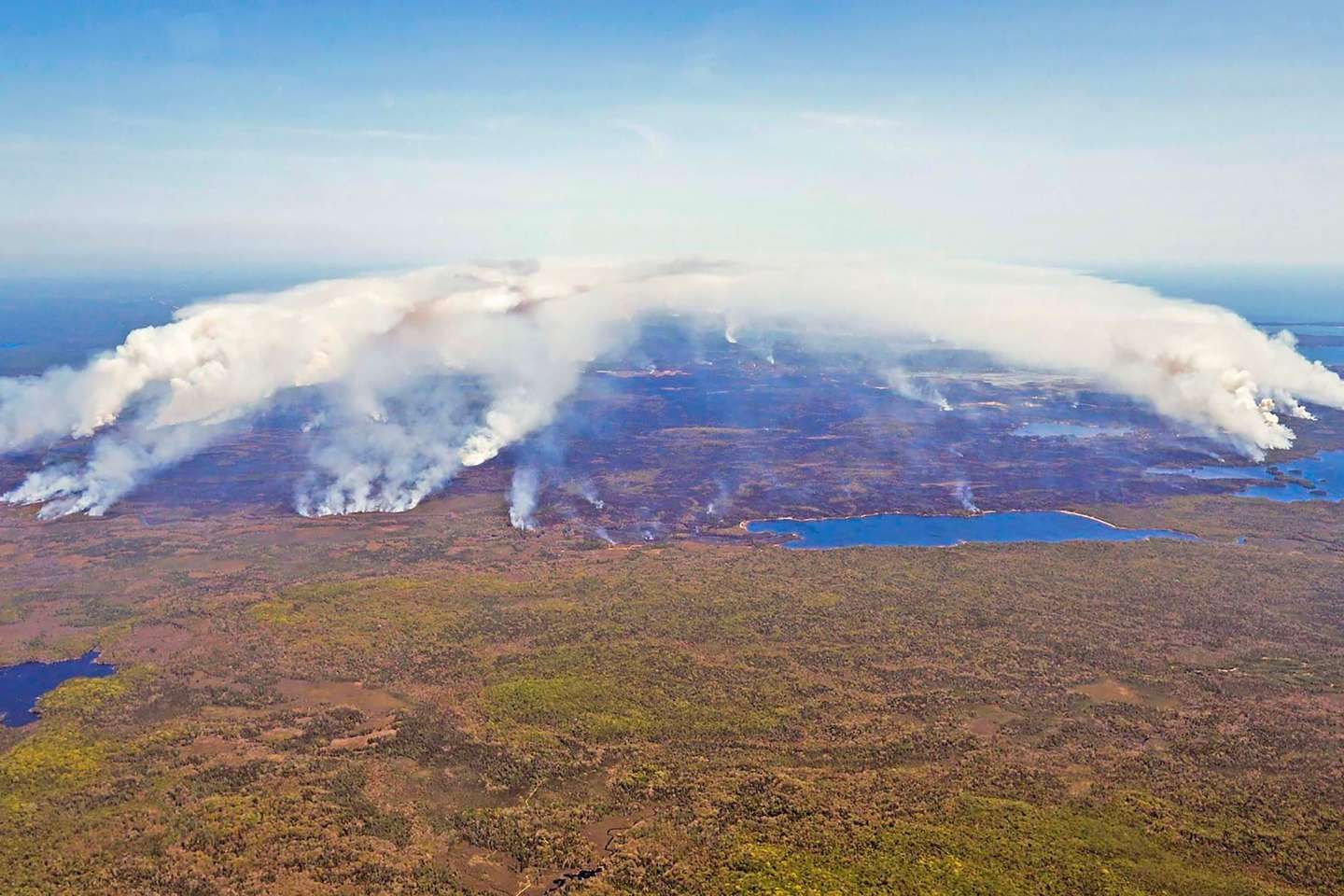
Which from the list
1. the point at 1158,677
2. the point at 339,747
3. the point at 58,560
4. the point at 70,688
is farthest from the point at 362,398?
the point at 1158,677

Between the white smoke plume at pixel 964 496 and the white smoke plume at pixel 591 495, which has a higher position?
the white smoke plume at pixel 964 496

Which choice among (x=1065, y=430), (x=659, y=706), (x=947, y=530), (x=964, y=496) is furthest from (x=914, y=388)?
(x=659, y=706)

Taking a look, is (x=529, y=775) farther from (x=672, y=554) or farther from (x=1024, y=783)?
(x=672, y=554)

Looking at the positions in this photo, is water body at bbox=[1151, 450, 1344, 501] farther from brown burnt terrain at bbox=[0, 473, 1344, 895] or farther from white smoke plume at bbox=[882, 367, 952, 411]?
white smoke plume at bbox=[882, 367, 952, 411]

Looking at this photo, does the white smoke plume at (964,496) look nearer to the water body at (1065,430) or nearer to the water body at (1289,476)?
the water body at (1289,476)

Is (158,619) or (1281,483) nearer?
(158,619)

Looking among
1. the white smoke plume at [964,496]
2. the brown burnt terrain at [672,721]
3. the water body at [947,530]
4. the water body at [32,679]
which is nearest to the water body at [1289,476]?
the water body at [947,530]
